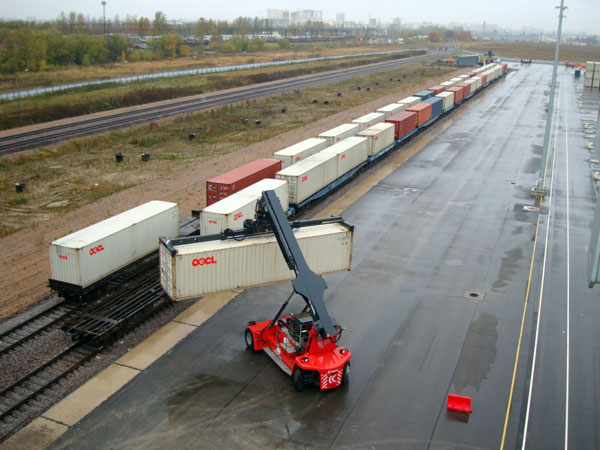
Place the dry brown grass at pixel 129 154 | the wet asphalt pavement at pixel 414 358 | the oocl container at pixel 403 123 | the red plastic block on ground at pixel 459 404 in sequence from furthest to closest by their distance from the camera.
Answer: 1. the oocl container at pixel 403 123
2. the dry brown grass at pixel 129 154
3. the red plastic block on ground at pixel 459 404
4. the wet asphalt pavement at pixel 414 358

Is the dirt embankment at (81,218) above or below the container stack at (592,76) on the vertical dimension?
below

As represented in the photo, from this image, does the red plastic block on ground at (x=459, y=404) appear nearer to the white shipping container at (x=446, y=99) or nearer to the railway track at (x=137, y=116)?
the railway track at (x=137, y=116)

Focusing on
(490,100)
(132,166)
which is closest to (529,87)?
(490,100)

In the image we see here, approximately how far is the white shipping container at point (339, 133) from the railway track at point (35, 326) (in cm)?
2992

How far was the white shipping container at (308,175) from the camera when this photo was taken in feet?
121

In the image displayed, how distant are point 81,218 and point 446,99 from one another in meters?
61.2

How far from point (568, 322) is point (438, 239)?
35.6ft

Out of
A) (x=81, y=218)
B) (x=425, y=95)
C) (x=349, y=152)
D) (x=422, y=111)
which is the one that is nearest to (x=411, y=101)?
(x=422, y=111)

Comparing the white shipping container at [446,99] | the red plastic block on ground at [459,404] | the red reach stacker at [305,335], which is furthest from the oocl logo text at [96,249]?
the white shipping container at [446,99]

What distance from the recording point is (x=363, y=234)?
35969 mm

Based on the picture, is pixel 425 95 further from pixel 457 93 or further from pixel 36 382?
pixel 36 382

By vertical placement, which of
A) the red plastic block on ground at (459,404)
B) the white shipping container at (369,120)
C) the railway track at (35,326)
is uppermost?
the white shipping container at (369,120)

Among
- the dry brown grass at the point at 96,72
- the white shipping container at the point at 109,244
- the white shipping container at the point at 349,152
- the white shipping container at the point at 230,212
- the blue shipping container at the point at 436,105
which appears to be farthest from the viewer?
the dry brown grass at the point at 96,72

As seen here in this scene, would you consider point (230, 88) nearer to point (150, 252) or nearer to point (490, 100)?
point (490, 100)
